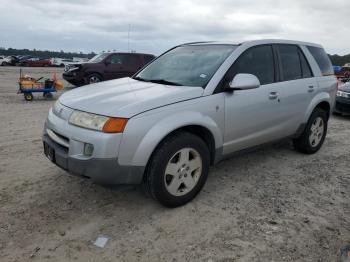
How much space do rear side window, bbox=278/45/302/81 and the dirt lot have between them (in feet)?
4.15

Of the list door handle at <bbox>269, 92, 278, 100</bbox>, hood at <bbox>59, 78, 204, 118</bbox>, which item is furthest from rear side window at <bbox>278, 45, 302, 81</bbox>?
hood at <bbox>59, 78, 204, 118</bbox>

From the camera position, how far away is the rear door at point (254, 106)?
12.9ft

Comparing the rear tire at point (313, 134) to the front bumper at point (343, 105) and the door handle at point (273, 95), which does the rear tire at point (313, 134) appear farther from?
the front bumper at point (343, 105)

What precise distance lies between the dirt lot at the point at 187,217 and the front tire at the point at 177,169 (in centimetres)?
17

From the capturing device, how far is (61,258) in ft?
9.03

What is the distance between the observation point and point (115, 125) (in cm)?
305

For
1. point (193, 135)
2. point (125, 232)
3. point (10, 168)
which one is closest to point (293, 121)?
point (193, 135)

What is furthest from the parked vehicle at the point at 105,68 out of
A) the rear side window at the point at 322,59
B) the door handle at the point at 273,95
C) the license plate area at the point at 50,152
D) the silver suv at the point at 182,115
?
the license plate area at the point at 50,152

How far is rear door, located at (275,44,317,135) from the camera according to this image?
4680 mm

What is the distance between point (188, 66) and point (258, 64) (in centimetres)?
89

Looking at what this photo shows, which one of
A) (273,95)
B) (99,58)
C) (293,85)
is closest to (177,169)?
(273,95)

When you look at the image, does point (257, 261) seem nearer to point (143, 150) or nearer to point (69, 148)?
point (143, 150)

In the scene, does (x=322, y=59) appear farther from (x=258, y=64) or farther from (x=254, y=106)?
(x=254, y=106)

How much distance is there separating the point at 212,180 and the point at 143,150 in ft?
4.83
